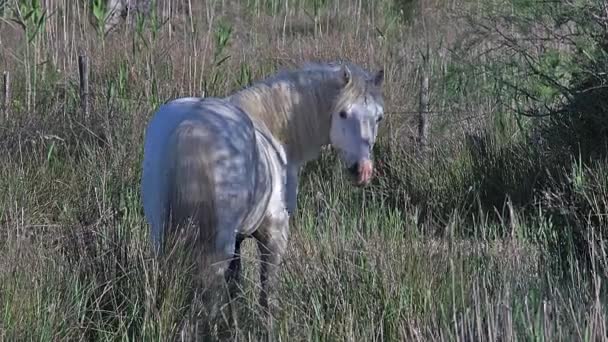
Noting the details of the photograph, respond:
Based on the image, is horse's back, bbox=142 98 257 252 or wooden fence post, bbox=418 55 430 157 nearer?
horse's back, bbox=142 98 257 252

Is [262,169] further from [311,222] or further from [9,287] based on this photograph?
[9,287]

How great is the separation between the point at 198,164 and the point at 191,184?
8 cm

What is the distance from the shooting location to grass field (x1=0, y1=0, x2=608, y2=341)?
4105 mm

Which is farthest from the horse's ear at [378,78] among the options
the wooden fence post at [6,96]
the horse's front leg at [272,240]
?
the wooden fence post at [6,96]

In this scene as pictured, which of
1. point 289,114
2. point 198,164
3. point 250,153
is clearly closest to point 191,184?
point 198,164

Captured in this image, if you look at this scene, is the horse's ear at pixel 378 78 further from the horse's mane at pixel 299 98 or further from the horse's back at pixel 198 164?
the horse's back at pixel 198 164

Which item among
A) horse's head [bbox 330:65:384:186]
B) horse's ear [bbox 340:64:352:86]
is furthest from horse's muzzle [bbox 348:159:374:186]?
horse's ear [bbox 340:64:352:86]

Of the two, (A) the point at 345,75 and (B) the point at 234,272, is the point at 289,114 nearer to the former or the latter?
(A) the point at 345,75

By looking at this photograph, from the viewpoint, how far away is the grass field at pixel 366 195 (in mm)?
4105

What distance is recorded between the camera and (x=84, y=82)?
8062 millimetres

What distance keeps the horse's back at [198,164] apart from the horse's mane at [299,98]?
1.60 ft

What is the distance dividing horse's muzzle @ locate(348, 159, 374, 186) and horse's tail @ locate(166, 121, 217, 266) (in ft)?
3.20

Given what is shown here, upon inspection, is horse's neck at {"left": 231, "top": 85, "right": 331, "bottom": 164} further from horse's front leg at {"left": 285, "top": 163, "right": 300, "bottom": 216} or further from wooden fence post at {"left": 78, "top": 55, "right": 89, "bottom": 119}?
wooden fence post at {"left": 78, "top": 55, "right": 89, "bottom": 119}

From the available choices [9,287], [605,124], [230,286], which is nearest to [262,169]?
[230,286]
